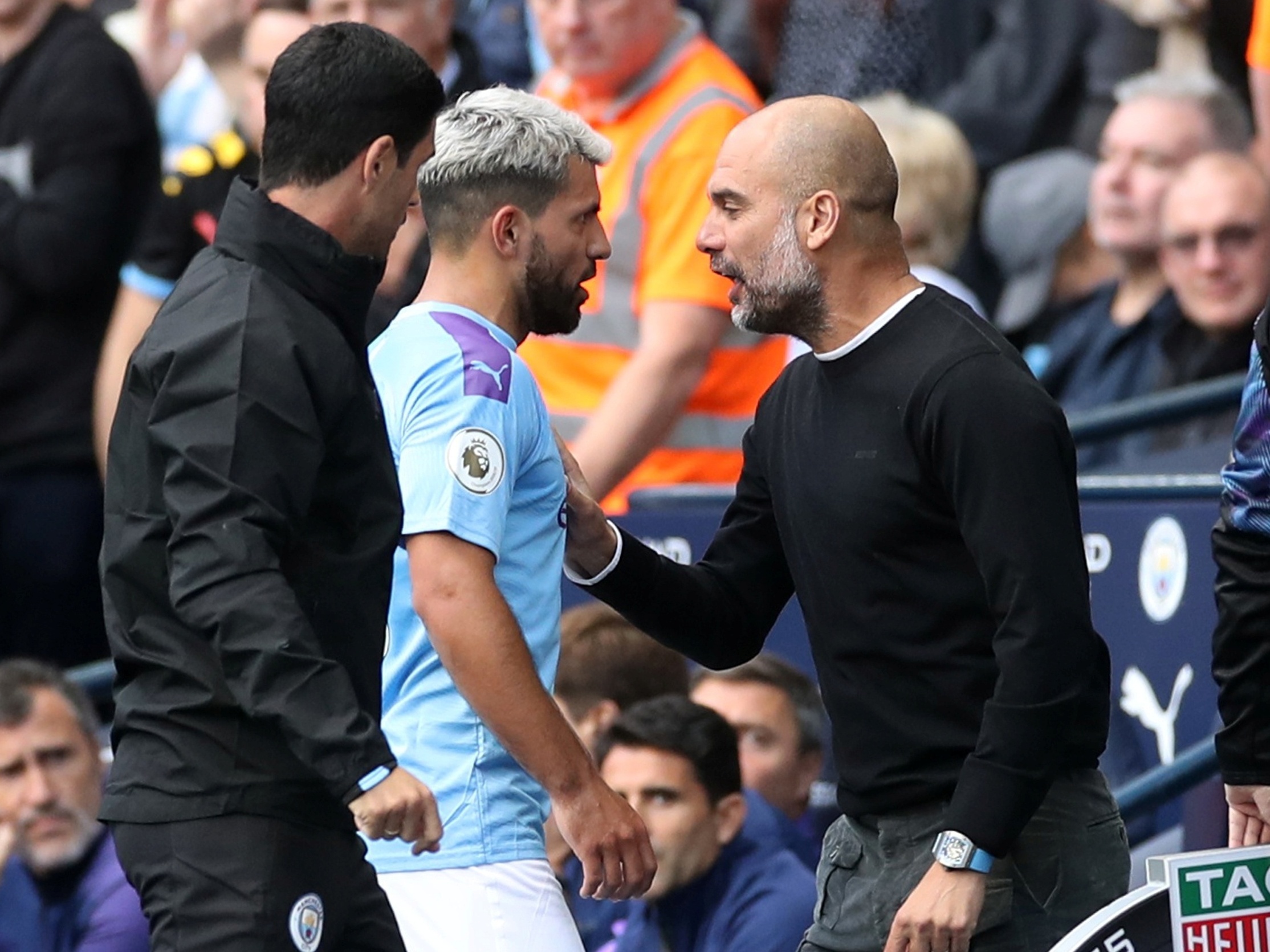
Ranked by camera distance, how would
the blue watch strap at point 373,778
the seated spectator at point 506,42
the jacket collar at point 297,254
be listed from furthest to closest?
the seated spectator at point 506,42, the jacket collar at point 297,254, the blue watch strap at point 373,778

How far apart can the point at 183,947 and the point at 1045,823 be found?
1.27m

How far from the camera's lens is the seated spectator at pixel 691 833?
5.34 metres

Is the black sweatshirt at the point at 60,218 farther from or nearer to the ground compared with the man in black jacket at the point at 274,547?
farther from the ground

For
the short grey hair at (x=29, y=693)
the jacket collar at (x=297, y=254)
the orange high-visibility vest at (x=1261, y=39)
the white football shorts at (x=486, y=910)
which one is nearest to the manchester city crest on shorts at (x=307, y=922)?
the white football shorts at (x=486, y=910)

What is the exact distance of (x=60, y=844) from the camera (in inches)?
241

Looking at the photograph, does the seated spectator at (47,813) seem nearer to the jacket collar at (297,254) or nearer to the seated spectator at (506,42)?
the jacket collar at (297,254)

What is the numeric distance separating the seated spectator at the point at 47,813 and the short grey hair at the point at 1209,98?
3497mm

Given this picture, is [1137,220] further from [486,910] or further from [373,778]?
[373,778]

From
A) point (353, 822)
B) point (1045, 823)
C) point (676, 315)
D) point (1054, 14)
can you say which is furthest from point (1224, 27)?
point (353, 822)

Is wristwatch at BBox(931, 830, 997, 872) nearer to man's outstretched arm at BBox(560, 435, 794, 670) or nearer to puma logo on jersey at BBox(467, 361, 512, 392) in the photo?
man's outstretched arm at BBox(560, 435, 794, 670)

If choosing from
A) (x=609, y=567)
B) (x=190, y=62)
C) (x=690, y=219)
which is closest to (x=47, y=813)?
(x=690, y=219)

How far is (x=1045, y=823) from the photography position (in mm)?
3625

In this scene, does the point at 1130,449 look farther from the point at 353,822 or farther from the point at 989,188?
the point at 353,822

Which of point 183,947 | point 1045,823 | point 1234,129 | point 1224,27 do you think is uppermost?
point 1224,27
